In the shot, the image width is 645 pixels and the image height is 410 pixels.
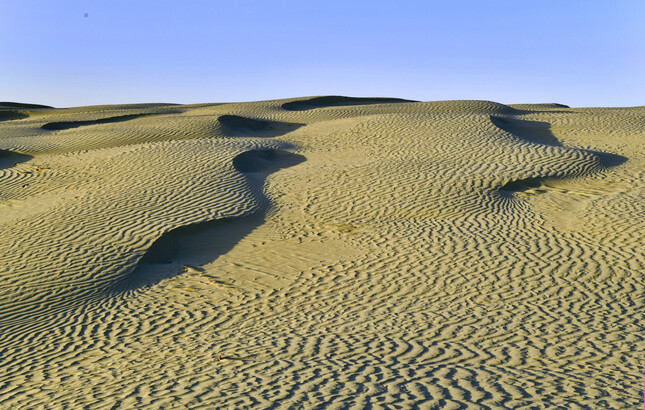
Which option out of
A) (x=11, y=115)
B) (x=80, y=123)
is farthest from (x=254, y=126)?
(x=11, y=115)

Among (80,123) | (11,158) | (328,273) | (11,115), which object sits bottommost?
(328,273)

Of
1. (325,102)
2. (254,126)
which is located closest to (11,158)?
(254,126)

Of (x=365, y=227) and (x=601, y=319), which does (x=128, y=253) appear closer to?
(x=365, y=227)

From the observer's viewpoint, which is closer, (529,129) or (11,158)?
(11,158)

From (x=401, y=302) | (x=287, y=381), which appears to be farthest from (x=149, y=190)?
(x=287, y=381)

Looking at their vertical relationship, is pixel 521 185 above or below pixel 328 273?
above

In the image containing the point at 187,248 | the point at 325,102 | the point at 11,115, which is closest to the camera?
the point at 187,248

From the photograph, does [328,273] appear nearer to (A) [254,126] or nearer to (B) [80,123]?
(A) [254,126]

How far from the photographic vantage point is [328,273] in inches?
382

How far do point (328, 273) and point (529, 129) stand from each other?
13.0m

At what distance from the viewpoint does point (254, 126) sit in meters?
23.0

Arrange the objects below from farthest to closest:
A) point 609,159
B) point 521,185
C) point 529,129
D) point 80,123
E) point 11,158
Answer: point 80,123 < point 529,129 < point 11,158 < point 609,159 < point 521,185

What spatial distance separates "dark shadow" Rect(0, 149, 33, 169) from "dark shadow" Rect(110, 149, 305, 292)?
7.99m

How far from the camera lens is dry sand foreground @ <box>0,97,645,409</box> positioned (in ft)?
19.8
